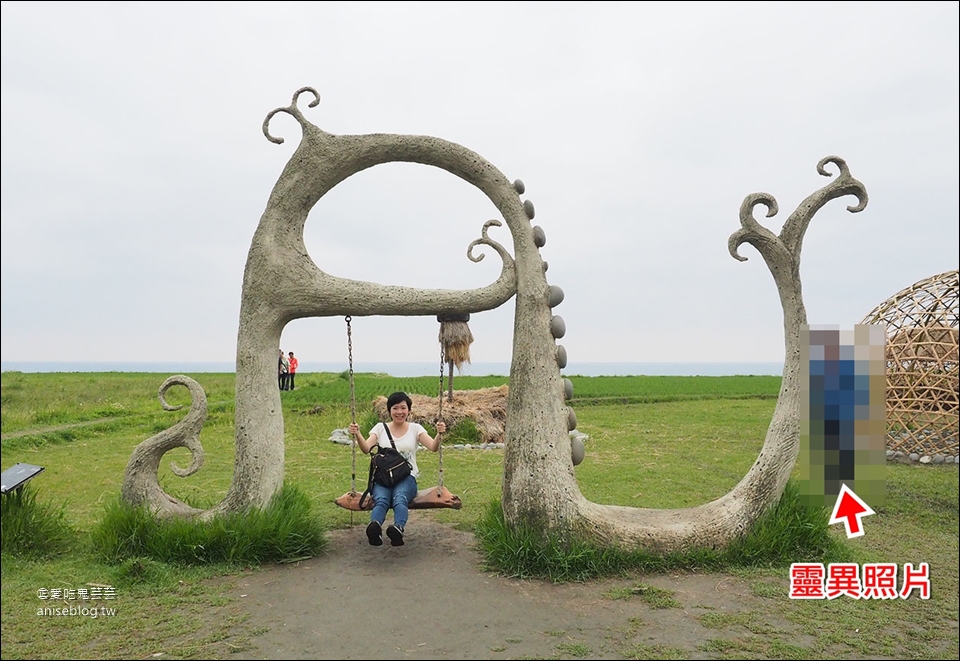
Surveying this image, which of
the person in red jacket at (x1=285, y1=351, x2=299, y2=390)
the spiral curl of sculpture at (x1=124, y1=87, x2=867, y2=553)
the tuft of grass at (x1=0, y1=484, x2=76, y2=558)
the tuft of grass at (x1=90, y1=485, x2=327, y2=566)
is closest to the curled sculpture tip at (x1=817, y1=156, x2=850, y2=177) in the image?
the spiral curl of sculpture at (x1=124, y1=87, x2=867, y2=553)

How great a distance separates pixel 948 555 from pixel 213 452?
909cm

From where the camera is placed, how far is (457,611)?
3.87 m

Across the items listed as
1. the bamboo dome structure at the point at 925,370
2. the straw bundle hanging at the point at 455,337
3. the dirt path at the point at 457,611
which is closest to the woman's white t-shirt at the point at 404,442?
the dirt path at the point at 457,611

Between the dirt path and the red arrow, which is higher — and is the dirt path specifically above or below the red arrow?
below

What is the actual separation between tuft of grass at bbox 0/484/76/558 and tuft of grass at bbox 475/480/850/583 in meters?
3.19

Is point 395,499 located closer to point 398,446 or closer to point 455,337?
point 398,446

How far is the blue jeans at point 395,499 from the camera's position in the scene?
15.4ft

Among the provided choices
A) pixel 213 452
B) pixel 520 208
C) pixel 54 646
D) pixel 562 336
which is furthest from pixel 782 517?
pixel 213 452

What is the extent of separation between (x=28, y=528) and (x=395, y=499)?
268 centimetres

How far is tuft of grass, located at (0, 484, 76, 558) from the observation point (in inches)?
183

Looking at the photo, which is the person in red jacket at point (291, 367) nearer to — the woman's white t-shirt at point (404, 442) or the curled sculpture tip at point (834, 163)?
the woman's white t-shirt at point (404, 442)

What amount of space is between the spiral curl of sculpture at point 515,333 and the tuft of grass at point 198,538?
0.47ft

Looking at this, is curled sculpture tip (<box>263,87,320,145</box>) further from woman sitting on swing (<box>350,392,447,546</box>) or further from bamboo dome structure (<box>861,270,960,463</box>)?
bamboo dome structure (<box>861,270,960,463</box>)

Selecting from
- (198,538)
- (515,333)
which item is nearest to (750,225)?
(515,333)
